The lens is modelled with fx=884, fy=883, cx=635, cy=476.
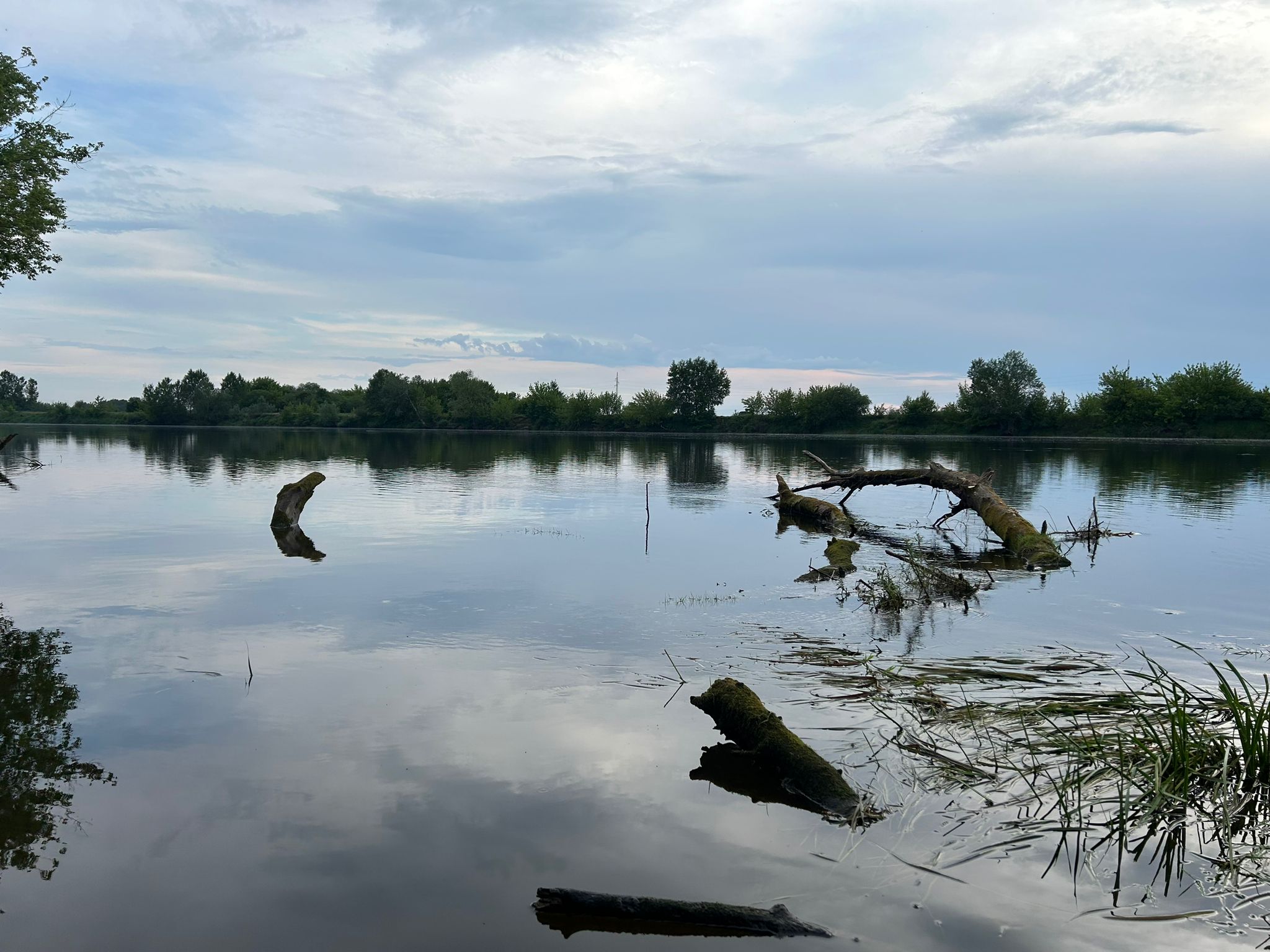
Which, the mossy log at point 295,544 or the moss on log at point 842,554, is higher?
the moss on log at point 842,554

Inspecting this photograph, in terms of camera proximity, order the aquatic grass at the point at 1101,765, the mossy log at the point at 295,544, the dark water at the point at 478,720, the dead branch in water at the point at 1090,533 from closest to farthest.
Result: the dark water at the point at 478,720, the aquatic grass at the point at 1101,765, the mossy log at the point at 295,544, the dead branch in water at the point at 1090,533

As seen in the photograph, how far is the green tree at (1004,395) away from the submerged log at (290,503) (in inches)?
4515

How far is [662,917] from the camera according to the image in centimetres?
529

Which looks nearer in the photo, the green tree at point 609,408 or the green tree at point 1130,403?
the green tree at point 1130,403

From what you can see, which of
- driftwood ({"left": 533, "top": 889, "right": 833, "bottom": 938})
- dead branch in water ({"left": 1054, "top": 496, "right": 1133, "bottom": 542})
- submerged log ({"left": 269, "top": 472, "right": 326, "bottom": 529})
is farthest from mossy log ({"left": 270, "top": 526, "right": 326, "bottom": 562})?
dead branch in water ({"left": 1054, "top": 496, "right": 1133, "bottom": 542})

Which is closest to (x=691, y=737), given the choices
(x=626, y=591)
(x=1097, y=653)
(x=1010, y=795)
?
(x=1010, y=795)

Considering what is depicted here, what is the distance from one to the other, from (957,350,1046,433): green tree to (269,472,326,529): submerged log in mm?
114679

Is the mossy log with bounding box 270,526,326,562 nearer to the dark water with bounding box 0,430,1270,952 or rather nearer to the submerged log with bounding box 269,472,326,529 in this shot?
the submerged log with bounding box 269,472,326,529

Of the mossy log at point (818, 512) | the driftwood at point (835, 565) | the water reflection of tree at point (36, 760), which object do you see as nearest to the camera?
the water reflection of tree at point (36, 760)

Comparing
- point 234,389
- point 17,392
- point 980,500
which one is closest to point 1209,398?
point 980,500

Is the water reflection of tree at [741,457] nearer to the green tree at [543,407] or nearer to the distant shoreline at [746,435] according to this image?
the distant shoreline at [746,435]

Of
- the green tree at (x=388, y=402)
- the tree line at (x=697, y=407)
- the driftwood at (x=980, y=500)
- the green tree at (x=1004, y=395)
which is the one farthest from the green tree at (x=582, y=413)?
the driftwood at (x=980, y=500)

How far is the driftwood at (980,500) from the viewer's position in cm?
1964

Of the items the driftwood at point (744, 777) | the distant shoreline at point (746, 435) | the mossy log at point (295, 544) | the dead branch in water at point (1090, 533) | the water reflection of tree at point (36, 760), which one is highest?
the distant shoreline at point (746, 435)
